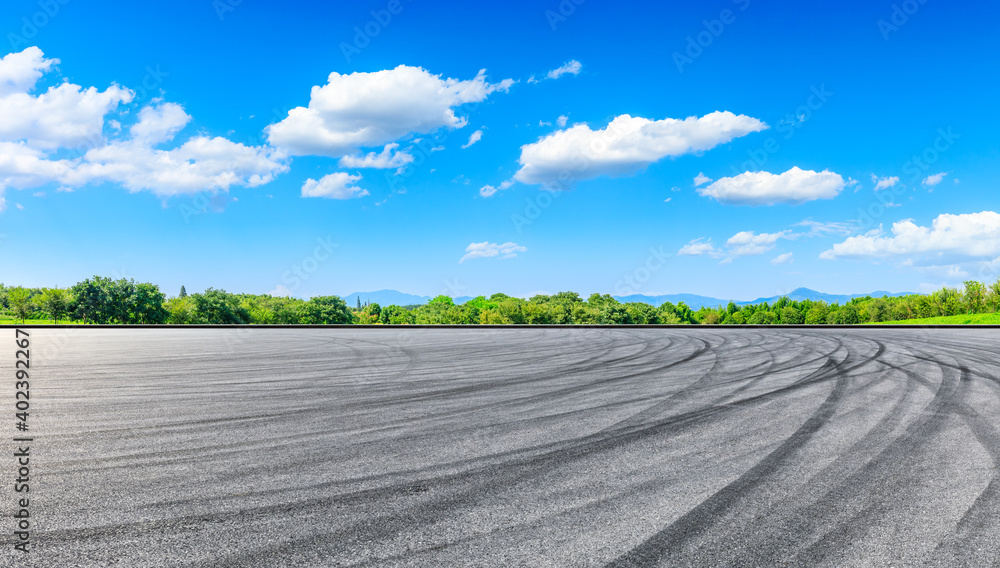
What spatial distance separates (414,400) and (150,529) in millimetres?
4963

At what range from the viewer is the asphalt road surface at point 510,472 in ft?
11.7

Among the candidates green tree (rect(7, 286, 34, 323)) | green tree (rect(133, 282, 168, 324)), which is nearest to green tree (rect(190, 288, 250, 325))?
green tree (rect(133, 282, 168, 324))

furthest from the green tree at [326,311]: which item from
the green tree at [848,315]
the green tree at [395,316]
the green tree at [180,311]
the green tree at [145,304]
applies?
the green tree at [848,315]

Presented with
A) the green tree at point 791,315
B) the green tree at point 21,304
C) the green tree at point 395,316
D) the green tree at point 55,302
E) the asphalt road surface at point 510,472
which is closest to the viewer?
the asphalt road surface at point 510,472

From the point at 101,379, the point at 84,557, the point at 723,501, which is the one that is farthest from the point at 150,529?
the point at 101,379

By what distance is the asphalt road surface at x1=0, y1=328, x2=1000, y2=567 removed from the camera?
357 cm

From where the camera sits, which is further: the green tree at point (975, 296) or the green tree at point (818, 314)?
the green tree at point (818, 314)

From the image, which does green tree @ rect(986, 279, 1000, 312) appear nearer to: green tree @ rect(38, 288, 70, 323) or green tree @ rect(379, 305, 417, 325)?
green tree @ rect(379, 305, 417, 325)

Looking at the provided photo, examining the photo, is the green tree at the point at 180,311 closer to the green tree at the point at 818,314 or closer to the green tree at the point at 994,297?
the green tree at the point at 994,297

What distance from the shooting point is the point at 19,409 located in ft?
26.8

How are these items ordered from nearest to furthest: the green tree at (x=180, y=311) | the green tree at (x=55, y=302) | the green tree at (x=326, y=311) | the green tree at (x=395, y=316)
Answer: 1. the green tree at (x=55, y=302)
2. the green tree at (x=180, y=311)
3. the green tree at (x=326, y=311)
4. the green tree at (x=395, y=316)

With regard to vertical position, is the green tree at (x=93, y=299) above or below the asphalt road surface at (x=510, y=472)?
above

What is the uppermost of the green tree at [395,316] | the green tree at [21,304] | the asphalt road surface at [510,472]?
the green tree at [21,304]

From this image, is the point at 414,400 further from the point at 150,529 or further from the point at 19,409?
the point at 19,409
